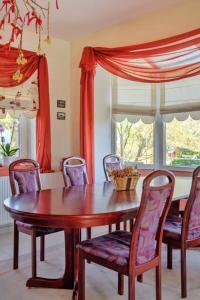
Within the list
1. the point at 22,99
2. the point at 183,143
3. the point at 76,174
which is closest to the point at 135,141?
the point at 183,143

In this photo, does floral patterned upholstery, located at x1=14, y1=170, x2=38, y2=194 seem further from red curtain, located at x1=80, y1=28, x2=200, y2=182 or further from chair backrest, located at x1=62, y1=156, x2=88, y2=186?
red curtain, located at x1=80, y1=28, x2=200, y2=182

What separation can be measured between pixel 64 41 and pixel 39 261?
10.4ft

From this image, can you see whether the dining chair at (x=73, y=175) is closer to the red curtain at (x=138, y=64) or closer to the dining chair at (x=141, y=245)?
the red curtain at (x=138, y=64)

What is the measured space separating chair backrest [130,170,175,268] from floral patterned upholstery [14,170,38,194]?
134 cm

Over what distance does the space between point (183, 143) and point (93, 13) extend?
1.95m

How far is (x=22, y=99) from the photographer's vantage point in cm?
429

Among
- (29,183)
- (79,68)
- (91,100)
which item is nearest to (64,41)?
(79,68)

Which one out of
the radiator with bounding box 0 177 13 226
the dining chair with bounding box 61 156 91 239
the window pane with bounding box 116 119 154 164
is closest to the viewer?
the dining chair with bounding box 61 156 91 239

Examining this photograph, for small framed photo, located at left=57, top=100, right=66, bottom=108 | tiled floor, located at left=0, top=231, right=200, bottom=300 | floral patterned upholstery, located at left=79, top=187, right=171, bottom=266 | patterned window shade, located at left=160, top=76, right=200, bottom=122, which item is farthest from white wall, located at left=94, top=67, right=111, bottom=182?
floral patterned upholstery, located at left=79, top=187, right=171, bottom=266

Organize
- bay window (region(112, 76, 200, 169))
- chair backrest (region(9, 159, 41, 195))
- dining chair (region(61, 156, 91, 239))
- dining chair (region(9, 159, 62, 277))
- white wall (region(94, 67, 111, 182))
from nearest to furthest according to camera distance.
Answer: dining chair (region(9, 159, 62, 277)) < chair backrest (region(9, 159, 41, 195)) < dining chair (region(61, 156, 91, 239)) < bay window (region(112, 76, 200, 169)) < white wall (region(94, 67, 111, 182))

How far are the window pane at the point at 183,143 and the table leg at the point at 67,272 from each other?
85.7 inches

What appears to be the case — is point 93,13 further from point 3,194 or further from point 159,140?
point 3,194

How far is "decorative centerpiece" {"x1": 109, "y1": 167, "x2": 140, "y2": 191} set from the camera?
2.80 m

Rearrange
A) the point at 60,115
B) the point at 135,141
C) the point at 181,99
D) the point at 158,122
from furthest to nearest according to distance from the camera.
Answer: the point at 60,115 → the point at 135,141 → the point at 158,122 → the point at 181,99
